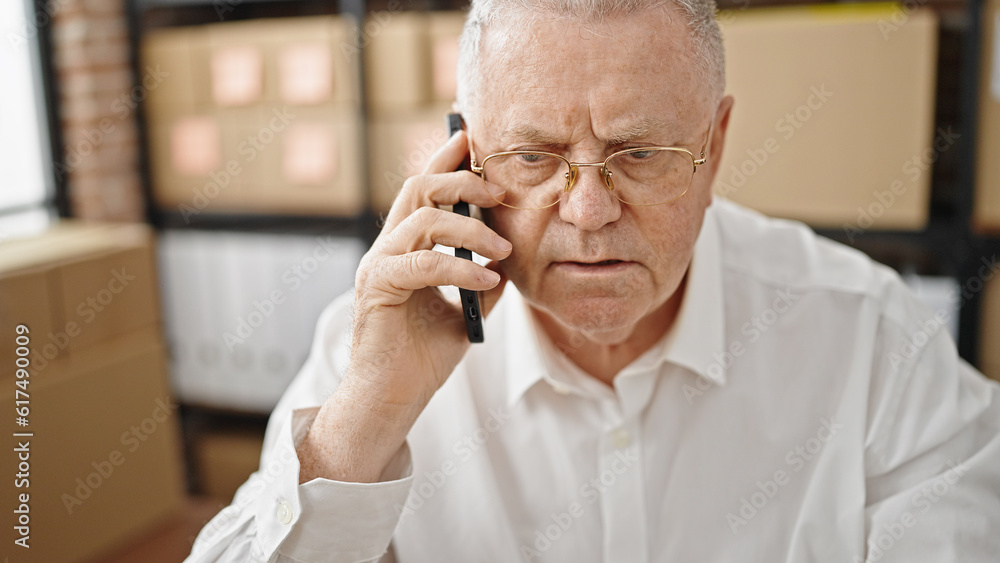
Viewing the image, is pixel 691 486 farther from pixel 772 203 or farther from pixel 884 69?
pixel 884 69

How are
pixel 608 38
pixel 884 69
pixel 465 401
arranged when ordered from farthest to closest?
pixel 884 69
pixel 465 401
pixel 608 38

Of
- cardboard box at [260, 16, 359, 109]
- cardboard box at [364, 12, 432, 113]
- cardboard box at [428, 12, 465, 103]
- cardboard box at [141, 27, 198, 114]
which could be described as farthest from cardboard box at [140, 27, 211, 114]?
cardboard box at [428, 12, 465, 103]

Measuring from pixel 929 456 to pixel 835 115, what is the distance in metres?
0.96

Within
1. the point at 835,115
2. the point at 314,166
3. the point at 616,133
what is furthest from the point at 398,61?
the point at 616,133

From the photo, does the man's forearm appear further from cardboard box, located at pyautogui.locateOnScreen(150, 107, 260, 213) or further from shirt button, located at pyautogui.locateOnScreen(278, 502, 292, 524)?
cardboard box, located at pyautogui.locateOnScreen(150, 107, 260, 213)

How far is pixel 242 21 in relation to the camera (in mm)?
2664

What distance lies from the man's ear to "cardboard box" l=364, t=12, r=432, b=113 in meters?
1.28

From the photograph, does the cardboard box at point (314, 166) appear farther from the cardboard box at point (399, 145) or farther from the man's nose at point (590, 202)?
the man's nose at point (590, 202)

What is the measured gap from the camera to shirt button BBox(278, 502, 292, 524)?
0.96 m

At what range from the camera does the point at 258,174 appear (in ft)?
8.10

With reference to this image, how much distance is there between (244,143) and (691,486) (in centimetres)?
186

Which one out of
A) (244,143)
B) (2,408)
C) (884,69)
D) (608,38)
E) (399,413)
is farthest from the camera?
(244,143)

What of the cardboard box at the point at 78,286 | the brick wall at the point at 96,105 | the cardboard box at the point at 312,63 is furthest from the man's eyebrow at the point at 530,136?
the brick wall at the point at 96,105

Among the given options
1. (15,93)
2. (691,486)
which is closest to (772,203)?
(691,486)
